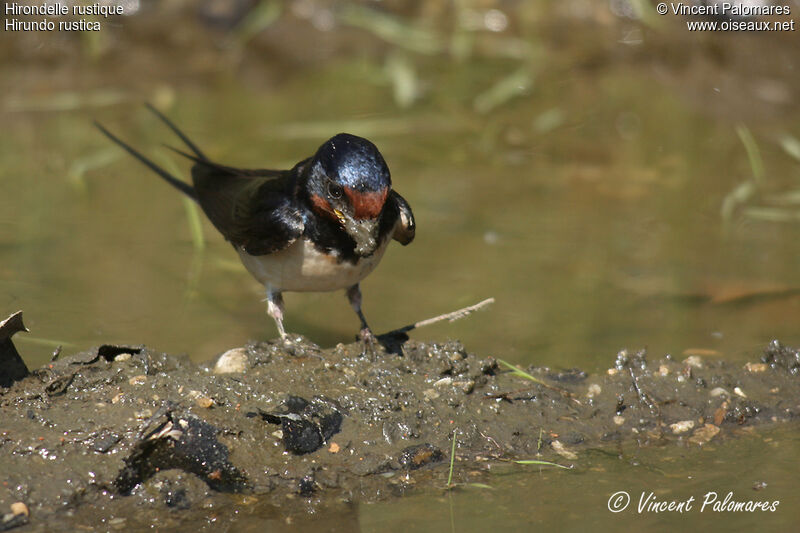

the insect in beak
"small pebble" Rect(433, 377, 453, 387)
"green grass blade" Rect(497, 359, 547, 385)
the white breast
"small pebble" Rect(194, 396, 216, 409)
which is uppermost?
the insect in beak

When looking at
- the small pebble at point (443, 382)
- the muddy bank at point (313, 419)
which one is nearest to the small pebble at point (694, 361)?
the muddy bank at point (313, 419)

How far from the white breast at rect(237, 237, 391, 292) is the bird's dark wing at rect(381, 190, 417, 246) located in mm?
81

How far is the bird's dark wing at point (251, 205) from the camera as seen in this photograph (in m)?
4.00

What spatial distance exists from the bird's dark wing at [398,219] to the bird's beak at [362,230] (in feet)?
0.64

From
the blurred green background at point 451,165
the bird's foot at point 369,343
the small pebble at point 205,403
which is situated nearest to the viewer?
the small pebble at point 205,403

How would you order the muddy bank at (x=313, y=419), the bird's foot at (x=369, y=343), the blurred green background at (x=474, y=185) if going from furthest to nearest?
the blurred green background at (x=474, y=185)
the bird's foot at (x=369, y=343)
the muddy bank at (x=313, y=419)

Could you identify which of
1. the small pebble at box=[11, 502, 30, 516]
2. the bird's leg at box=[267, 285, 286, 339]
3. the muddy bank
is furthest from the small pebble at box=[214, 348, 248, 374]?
the small pebble at box=[11, 502, 30, 516]

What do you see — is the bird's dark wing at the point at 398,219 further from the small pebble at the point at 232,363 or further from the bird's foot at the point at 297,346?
the small pebble at the point at 232,363

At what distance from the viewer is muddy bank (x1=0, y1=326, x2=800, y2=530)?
3.17 metres

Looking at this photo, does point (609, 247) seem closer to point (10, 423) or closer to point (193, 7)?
point (10, 423)

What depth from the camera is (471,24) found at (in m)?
8.80

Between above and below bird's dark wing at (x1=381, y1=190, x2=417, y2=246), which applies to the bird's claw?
below

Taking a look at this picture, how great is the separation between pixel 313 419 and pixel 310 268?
2.51 feet

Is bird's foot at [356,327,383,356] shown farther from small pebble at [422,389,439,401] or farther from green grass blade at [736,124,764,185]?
green grass blade at [736,124,764,185]
